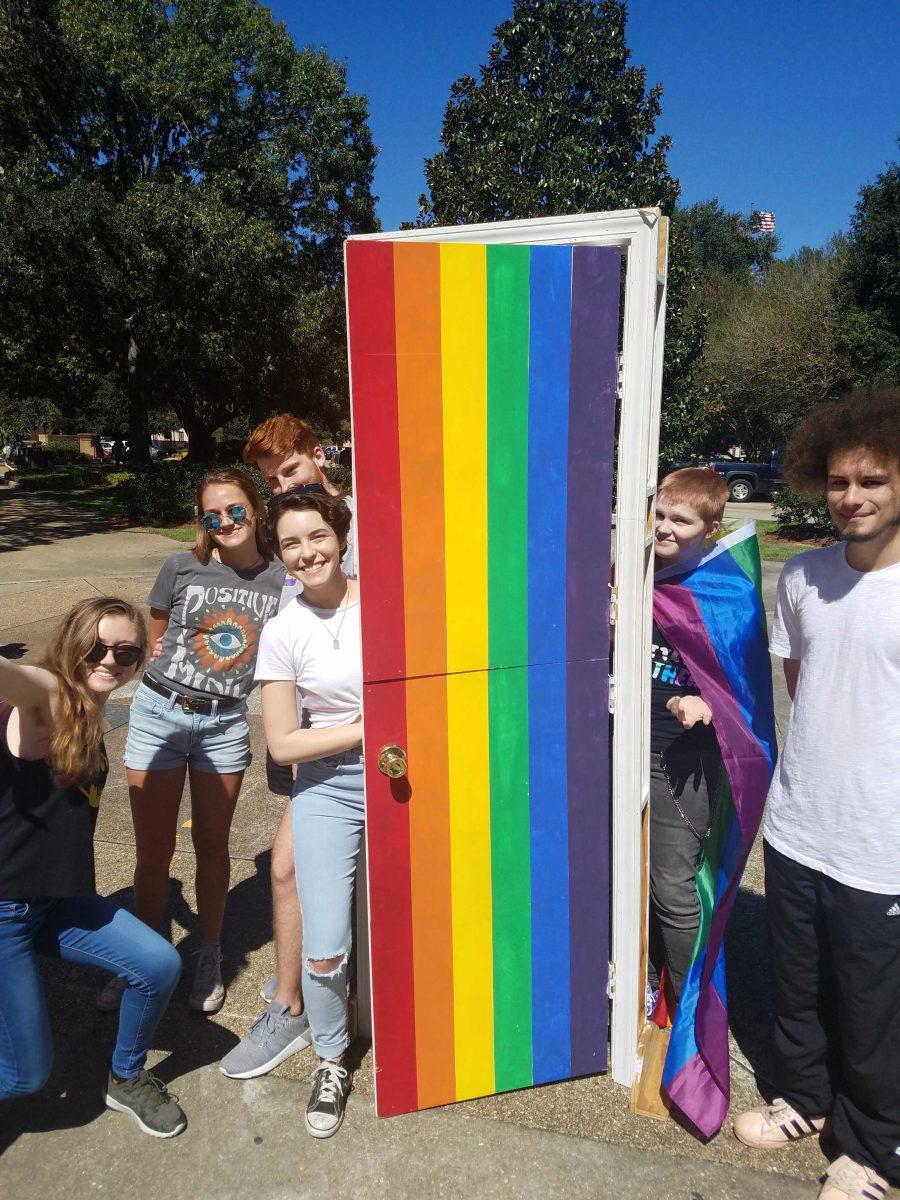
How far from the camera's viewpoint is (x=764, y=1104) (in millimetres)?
2428

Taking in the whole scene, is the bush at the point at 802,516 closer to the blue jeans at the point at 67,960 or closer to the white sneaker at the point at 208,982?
the white sneaker at the point at 208,982

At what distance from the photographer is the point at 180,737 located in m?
2.72

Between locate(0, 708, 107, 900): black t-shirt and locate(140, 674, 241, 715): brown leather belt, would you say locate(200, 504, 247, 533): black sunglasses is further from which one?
locate(0, 708, 107, 900): black t-shirt

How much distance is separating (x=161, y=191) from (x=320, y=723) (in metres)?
16.2

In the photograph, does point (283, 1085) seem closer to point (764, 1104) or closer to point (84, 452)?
point (764, 1104)

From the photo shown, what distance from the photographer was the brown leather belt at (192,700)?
2713mm

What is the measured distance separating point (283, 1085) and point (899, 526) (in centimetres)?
231

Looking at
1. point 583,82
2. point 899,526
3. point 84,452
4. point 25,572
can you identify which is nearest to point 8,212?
point 25,572

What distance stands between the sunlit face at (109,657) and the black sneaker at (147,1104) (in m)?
1.11

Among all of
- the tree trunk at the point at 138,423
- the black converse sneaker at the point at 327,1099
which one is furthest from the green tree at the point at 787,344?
the black converse sneaker at the point at 327,1099

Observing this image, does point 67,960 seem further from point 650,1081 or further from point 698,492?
point 698,492

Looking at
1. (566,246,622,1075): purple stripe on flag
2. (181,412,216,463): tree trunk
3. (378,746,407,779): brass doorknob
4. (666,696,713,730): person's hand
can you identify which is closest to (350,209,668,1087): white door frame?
(566,246,622,1075): purple stripe on flag

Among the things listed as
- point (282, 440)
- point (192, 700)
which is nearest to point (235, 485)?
point (282, 440)

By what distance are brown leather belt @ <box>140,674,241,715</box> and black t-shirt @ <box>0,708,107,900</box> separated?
523mm
